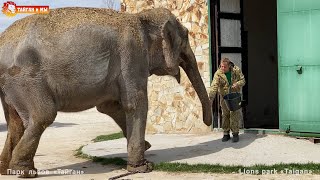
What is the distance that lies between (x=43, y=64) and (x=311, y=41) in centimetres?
541

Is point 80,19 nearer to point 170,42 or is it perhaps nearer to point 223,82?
point 170,42

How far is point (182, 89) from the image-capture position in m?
12.8

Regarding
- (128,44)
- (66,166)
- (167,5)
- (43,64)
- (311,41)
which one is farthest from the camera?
(167,5)

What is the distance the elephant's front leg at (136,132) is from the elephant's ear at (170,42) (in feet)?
2.52

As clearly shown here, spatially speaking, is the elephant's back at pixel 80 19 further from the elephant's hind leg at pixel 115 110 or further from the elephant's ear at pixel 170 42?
the elephant's hind leg at pixel 115 110

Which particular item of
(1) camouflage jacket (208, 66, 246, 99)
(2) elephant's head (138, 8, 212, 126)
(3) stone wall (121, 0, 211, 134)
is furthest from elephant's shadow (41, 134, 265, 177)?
(3) stone wall (121, 0, 211, 134)

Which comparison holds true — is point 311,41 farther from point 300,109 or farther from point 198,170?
point 198,170

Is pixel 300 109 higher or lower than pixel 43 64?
lower

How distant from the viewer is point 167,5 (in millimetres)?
13031

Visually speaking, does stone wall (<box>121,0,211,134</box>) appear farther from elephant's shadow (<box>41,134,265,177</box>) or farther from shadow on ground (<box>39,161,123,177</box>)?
shadow on ground (<box>39,161,123,177</box>)

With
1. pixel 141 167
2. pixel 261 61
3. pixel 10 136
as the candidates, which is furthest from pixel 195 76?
pixel 261 61

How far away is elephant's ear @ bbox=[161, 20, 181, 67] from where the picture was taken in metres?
8.86

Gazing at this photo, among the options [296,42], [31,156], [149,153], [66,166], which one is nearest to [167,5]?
[296,42]

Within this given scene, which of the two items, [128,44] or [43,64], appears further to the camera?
[128,44]
